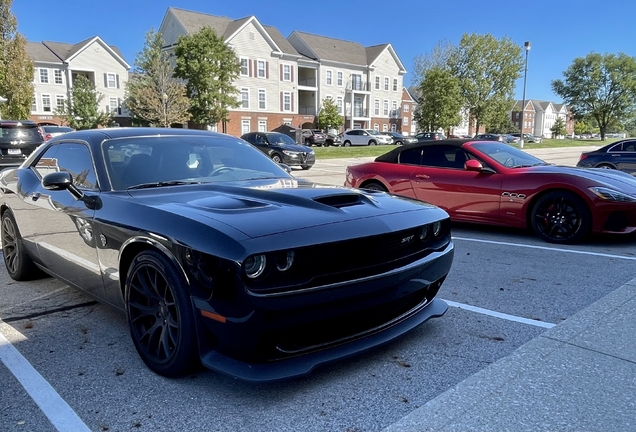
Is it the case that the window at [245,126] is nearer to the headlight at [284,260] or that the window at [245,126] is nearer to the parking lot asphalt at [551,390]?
the parking lot asphalt at [551,390]

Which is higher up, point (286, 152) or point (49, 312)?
point (286, 152)

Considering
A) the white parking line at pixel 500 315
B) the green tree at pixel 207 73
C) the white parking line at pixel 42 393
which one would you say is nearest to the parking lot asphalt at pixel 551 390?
the white parking line at pixel 500 315

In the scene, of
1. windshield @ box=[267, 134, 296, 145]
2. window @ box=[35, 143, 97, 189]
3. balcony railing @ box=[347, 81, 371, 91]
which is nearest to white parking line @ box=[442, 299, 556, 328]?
window @ box=[35, 143, 97, 189]

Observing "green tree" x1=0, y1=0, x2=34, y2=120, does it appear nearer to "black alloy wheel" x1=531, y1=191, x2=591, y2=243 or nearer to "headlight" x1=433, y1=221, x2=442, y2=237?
"black alloy wheel" x1=531, y1=191, x2=591, y2=243

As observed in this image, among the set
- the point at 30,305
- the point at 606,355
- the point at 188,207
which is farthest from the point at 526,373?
the point at 30,305

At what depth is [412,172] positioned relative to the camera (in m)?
7.68

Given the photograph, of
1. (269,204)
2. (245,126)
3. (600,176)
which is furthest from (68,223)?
(245,126)

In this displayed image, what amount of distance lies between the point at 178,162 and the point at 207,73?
3693cm

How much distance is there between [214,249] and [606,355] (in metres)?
2.46

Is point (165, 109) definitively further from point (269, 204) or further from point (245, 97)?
point (269, 204)

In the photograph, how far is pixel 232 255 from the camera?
2.28 meters

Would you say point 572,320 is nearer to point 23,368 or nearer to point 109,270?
point 109,270

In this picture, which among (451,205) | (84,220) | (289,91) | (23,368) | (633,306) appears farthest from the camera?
(289,91)

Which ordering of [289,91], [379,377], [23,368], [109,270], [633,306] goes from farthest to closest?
[289,91] → [633,306] → [109,270] → [23,368] → [379,377]
